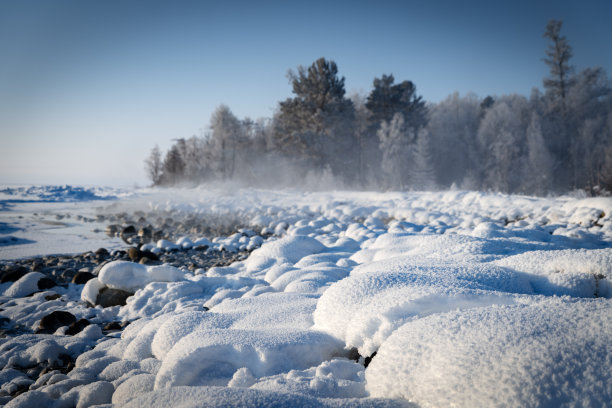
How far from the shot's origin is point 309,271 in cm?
306

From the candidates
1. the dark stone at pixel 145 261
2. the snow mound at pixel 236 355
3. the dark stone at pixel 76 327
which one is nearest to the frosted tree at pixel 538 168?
the dark stone at pixel 145 261

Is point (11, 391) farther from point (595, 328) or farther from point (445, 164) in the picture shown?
point (445, 164)

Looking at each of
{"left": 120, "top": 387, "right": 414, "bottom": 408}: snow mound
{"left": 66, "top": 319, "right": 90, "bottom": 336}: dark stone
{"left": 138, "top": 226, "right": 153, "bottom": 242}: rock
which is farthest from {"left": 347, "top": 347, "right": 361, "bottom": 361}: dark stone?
{"left": 138, "top": 226, "right": 153, "bottom": 242}: rock

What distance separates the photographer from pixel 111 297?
127 inches

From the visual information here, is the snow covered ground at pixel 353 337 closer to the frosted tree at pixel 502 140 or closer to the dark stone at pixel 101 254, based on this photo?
the dark stone at pixel 101 254

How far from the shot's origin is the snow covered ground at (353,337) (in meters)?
0.98

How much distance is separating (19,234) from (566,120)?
34712mm

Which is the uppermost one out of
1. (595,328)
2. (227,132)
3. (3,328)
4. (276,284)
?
(227,132)

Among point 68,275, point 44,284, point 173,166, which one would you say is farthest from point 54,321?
point 173,166

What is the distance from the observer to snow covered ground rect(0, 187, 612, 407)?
0.98 meters

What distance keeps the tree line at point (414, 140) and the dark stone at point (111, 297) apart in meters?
18.6

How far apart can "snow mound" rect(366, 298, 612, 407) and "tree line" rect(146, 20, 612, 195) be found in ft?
63.7

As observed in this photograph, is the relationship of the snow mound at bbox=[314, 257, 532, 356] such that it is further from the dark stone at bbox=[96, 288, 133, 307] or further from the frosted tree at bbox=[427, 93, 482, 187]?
the frosted tree at bbox=[427, 93, 482, 187]

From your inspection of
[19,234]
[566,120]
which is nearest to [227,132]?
[19,234]
